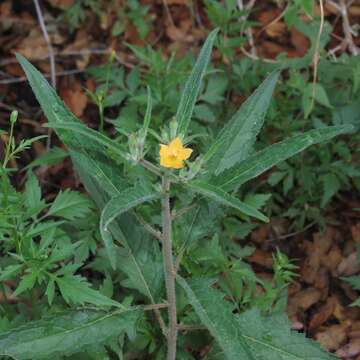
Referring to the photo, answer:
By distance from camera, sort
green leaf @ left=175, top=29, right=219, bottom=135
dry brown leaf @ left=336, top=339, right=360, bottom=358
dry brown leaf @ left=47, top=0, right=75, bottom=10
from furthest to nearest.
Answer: dry brown leaf @ left=47, top=0, right=75, bottom=10, dry brown leaf @ left=336, top=339, right=360, bottom=358, green leaf @ left=175, top=29, right=219, bottom=135

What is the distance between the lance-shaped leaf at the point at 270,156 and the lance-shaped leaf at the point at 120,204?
21 centimetres

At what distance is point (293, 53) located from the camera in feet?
14.0

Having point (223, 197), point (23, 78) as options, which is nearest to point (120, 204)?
point (223, 197)

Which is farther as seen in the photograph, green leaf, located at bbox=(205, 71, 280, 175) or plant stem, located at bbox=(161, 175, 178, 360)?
green leaf, located at bbox=(205, 71, 280, 175)

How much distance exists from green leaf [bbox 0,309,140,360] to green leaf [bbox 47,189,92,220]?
0.45 meters

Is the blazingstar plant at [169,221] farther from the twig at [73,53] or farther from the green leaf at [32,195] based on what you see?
the twig at [73,53]

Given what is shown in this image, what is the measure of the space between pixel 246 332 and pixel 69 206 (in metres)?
0.80

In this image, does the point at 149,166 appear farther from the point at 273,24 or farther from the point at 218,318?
the point at 273,24

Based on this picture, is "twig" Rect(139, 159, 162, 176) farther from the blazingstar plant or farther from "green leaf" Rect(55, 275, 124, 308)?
"green leaf" Rect(55, 275, 124, 308)

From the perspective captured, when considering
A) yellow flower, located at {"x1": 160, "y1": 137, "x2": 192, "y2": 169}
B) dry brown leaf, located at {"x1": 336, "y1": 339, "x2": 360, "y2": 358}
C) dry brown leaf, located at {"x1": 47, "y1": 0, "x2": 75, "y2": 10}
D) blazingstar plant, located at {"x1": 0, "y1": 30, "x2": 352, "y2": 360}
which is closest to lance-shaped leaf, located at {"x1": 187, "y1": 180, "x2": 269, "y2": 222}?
blazingstar plant, located at {"x1": 0, "y1": 30, "x2": 352, "y2": 360}

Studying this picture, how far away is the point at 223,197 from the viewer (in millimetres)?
1664

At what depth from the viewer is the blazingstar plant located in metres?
1.73

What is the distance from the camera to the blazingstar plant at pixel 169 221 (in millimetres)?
1727

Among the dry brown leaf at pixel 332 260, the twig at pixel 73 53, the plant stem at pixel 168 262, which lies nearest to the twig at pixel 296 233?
the dry brown leaf at pixel 332 260
